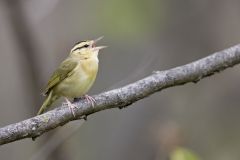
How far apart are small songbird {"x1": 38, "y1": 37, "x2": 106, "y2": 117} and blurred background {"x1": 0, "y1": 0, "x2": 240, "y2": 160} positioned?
41.5 inches

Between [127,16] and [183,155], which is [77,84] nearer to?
[183,155]

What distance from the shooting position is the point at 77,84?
19.4 ft

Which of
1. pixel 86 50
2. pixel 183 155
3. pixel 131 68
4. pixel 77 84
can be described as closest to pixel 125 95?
pixel 183 155

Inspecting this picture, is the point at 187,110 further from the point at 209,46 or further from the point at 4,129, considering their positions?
the point at 4,129

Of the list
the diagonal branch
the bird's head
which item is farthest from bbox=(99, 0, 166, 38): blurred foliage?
the diagonal branch

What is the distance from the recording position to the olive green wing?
235 inches

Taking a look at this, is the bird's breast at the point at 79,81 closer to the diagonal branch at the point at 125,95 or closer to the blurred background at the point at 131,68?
the diagonal branch at the point at 125,95

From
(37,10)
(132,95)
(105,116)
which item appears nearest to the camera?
(132,95)

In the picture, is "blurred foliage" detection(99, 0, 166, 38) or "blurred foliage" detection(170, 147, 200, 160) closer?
"blurred foliage" detection(170, 147, 200, 160)

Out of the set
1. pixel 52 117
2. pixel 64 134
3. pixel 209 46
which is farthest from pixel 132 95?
pixel 209 46

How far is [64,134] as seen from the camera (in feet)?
22.2

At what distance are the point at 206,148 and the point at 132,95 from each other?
3183mm

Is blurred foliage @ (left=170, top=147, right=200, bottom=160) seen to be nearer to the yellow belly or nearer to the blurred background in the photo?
the yellow belly

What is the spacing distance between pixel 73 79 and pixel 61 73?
0.13m
